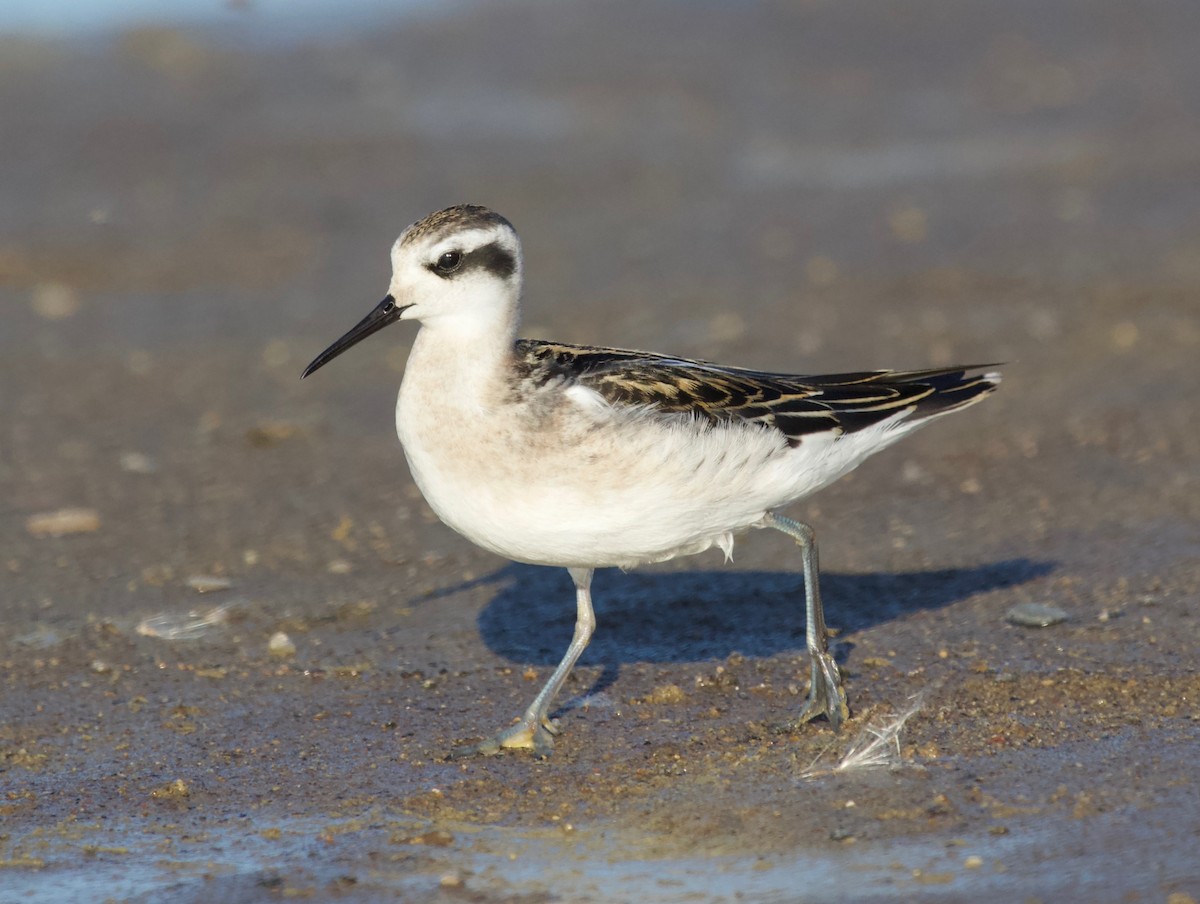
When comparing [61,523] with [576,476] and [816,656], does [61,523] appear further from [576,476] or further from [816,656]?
[816,656]

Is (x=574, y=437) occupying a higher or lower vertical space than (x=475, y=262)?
lower

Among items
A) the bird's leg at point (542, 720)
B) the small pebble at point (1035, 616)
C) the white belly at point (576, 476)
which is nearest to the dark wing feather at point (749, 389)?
the white belly at point (576, 476)

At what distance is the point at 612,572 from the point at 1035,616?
7.45 feet

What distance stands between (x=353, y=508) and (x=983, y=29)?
11454mm

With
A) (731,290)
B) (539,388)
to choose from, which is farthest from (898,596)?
(731,290)

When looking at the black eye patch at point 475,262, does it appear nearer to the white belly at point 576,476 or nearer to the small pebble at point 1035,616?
the white belly at point 576,476

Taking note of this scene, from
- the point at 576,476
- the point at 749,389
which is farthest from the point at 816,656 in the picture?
the point at 576,476

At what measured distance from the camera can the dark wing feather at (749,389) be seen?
6.58 metres

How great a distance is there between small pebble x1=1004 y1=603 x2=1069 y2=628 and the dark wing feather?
1061mm

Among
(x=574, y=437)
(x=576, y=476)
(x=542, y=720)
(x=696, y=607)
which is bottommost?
(x=542, y=720)

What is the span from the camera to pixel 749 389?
686 cm

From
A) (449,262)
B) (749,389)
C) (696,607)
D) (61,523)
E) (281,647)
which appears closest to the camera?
(449,262)

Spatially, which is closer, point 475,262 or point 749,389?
point 475,262

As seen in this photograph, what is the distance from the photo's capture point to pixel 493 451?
6.32 meters
